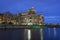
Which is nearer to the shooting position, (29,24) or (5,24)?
(5,24)

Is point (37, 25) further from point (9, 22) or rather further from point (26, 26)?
point (9, 22)

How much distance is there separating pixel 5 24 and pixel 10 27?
224 cm

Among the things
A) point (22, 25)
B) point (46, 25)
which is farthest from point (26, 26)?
point (46, 25)

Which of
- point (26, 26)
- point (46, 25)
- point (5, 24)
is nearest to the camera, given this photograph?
point (5, 24)

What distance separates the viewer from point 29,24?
103 meters

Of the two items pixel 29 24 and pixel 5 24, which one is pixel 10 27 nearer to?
pixel 5 24

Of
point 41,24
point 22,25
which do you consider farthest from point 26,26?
point 41,24

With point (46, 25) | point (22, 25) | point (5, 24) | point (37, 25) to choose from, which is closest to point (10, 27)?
point (5, 24)

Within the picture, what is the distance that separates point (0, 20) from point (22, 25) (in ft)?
30.9

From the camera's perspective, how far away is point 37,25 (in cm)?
10425

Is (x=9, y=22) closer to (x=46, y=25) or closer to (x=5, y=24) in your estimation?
(x=5, y=24)

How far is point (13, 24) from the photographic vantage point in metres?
97.4

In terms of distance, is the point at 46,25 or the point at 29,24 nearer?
the point at 29,24

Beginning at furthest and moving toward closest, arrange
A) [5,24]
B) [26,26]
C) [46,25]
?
[46,25]
[26,26]
[5,24]
